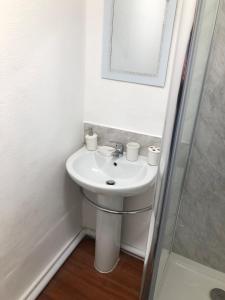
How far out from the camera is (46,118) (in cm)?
138

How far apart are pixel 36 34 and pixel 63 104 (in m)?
0.41

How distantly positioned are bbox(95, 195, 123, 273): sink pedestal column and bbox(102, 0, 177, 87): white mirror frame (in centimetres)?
72

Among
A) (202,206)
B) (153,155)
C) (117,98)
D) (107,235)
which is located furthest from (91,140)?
(202,206)

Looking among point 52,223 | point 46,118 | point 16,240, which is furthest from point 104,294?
point 46,118

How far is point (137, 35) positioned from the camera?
4.69 ft

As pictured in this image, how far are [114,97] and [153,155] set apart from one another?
1.40 ft

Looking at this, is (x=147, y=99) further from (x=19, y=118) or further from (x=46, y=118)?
(x=19, y=118)

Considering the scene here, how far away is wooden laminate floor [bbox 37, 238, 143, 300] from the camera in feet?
5.44

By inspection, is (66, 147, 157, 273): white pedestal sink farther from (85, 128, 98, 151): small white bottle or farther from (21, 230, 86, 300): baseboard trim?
(21, 230, 86, 300): baseboard trim

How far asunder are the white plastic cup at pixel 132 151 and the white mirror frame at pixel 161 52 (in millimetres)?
366

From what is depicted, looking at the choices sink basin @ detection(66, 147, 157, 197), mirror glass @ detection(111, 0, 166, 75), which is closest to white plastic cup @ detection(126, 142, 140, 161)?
sink basin @ detection(66, 147, 157, 197)

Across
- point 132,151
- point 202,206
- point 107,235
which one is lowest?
point 107,235

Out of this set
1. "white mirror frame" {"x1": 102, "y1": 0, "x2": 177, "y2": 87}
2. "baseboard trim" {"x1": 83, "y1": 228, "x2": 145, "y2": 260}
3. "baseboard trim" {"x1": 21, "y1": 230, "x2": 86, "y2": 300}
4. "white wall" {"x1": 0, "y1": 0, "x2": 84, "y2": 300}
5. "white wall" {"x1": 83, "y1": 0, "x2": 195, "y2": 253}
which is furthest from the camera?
"baseboard trim" {"x1": 83, "y1": 228, "x2": 145, "y2": 260}

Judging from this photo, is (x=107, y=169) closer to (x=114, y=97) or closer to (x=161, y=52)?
(x=114, y=97)
